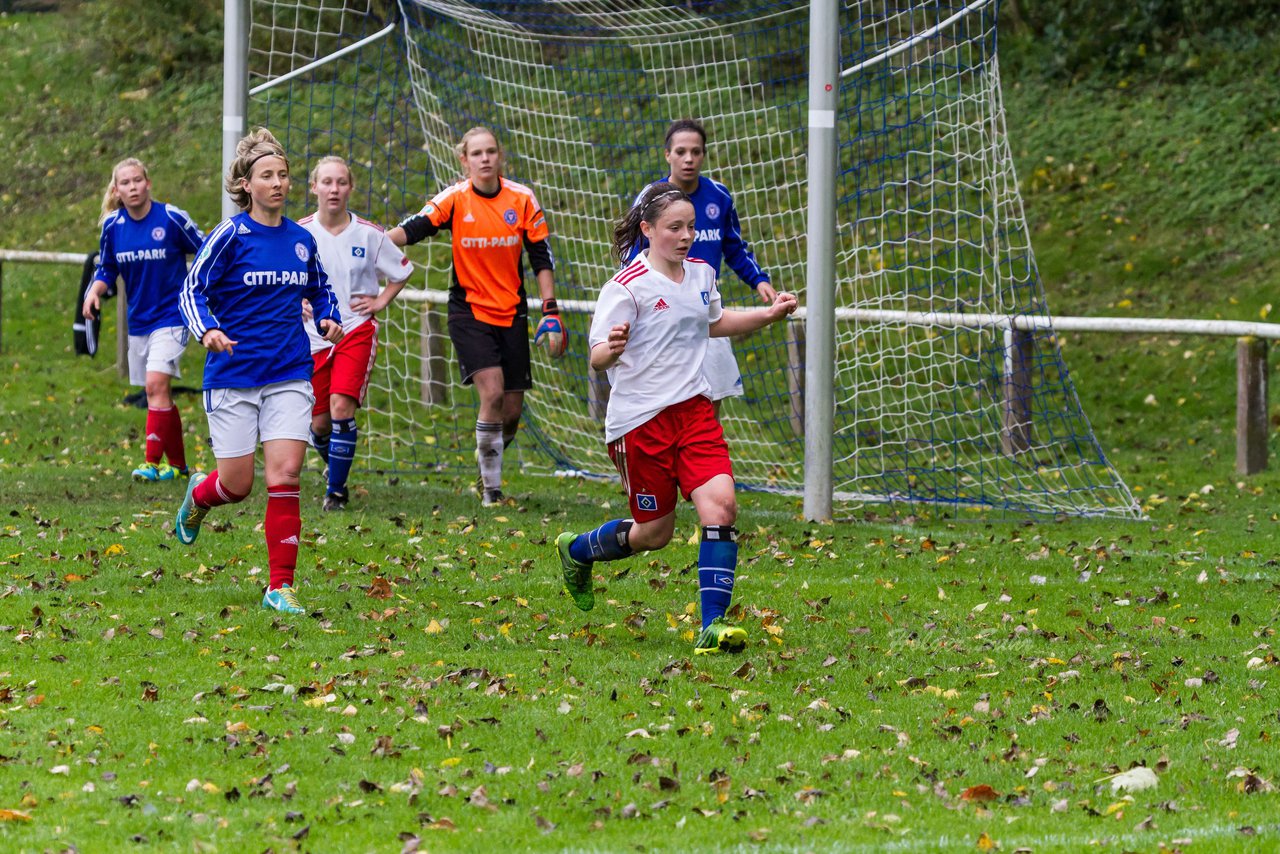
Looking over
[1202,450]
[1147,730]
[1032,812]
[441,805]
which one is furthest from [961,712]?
[1202,450]

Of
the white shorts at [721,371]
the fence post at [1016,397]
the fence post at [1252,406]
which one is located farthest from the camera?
the fence post at [1016,397]

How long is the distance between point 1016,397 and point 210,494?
20.7ft

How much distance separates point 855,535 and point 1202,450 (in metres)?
4.70

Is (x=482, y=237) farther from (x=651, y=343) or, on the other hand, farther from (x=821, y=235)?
(x=651, y=343)

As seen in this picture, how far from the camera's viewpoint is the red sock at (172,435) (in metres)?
10.8

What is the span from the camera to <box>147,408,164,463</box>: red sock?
35.3 feet

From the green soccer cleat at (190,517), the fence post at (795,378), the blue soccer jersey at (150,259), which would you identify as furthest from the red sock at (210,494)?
the fence post at (795,378)

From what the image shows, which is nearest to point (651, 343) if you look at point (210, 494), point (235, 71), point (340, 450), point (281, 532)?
point (281, 532)

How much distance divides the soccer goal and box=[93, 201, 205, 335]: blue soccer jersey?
113 cm

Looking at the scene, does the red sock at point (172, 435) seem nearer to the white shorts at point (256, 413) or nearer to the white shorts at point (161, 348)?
the white shorts at point (161, 348)

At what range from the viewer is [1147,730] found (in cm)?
557

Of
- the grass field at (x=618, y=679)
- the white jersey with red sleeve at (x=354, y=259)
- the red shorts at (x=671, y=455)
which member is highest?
the white jersey with red sleeve at (x=354, y=259)

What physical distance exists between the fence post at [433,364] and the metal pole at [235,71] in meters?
3.27

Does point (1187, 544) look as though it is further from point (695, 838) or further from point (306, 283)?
point (695, 838)
